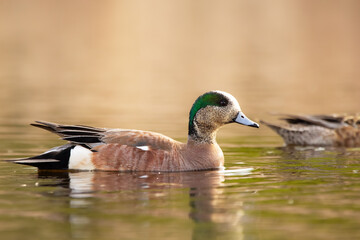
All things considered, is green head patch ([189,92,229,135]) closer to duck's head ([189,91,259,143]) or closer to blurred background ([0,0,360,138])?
duck's head ([189,91,259,143])

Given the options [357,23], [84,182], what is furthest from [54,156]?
[357,23]

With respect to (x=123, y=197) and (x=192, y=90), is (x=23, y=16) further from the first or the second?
(x=123, y=197)

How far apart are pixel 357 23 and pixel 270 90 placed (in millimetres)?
34740

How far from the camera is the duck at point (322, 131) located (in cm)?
1354

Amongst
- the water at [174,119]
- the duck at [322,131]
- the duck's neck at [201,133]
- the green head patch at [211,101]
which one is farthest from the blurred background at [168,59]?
the green head patch at [211,101]

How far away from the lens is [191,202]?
26.1 feet

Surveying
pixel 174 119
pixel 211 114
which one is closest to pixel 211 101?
pixel 211 114

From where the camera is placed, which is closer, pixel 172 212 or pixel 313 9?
pixel 172 212

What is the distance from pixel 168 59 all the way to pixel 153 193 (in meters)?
26.6

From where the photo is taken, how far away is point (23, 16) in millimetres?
58750

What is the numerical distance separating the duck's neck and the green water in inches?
20.0

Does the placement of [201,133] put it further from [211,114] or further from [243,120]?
[243,120]

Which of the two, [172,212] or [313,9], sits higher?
[313,9]

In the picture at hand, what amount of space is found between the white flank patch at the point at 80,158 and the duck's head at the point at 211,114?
4.43ft
